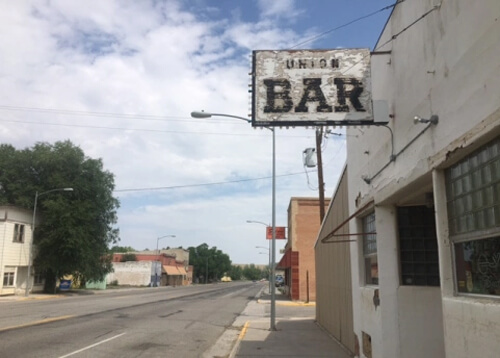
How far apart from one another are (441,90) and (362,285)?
17.0ft

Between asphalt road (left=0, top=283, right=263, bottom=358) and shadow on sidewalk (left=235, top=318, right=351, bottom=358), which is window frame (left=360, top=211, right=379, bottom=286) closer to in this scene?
shadow on sidewalk (left=235, top=318, right=351, bottom=358)

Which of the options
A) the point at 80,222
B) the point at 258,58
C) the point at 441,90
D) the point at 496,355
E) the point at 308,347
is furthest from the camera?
the point at 80,222

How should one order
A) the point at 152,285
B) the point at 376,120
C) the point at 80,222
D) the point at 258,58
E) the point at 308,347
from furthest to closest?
the point at 152,285, the point at 80,222, the point at 308,347, the point at 258,58, the point at 376,120

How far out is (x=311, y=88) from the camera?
715 cm

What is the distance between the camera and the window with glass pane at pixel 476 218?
4.20m

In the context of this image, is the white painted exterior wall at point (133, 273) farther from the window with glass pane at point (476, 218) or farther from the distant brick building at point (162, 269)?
the window with glass pane at point (476, 218)

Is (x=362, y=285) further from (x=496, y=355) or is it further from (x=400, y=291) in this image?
(x=496, y=355)

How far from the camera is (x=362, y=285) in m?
9.16

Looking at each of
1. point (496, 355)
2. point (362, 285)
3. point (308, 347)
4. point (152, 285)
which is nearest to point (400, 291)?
point (362, 285)

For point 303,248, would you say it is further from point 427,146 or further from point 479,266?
point 479,266

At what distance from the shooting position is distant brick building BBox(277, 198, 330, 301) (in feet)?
116

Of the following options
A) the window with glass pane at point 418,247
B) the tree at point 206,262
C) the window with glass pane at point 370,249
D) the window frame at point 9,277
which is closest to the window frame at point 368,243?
the window with glass pane at point 370,249

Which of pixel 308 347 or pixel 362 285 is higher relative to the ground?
pixel 362 285

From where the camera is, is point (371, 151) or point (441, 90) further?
point (371, 151)
